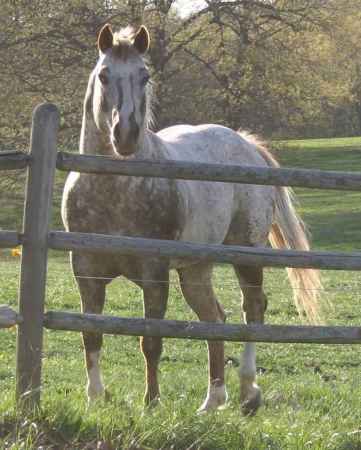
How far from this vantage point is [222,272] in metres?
17.4

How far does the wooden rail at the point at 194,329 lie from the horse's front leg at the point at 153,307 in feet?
3.04

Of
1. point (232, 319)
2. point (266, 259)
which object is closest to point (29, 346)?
point (266, 259)

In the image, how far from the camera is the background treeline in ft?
80.1

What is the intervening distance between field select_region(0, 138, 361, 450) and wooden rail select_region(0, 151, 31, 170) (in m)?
1.23

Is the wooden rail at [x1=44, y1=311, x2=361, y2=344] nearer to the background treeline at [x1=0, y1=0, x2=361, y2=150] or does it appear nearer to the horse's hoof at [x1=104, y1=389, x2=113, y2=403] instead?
the horse's hoof at [x1=104, y1=389, x2=113, y2=403]

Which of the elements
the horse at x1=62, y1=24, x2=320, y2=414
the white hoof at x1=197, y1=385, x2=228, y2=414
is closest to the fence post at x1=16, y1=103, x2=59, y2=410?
the horse at x1=62, y1=24, x2=320, y2=414

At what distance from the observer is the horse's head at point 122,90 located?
5484mm

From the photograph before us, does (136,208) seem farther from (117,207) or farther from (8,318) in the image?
(8,318)

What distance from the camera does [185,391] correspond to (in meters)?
7.07

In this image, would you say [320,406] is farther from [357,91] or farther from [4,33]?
[357,91]

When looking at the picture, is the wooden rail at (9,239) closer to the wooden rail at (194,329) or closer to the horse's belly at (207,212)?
the wooden rail at (194,329)

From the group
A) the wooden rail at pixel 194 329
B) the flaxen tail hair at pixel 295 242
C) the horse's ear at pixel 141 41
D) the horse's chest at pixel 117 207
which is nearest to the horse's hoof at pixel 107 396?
the wooden rail at pixel 194 329

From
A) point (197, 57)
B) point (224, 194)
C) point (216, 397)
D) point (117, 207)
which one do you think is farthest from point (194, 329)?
point (197, 57)

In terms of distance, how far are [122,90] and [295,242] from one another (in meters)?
2.75
